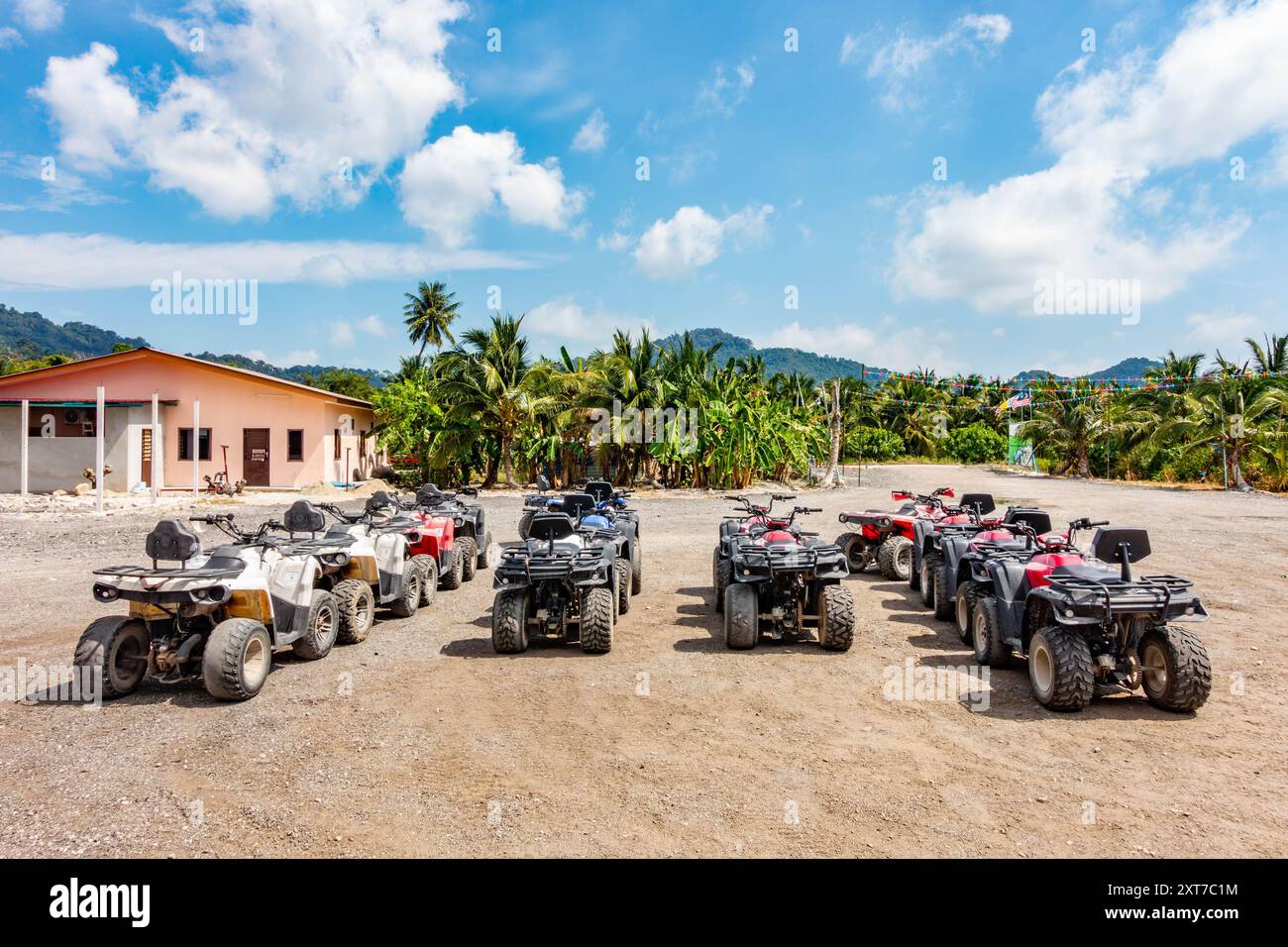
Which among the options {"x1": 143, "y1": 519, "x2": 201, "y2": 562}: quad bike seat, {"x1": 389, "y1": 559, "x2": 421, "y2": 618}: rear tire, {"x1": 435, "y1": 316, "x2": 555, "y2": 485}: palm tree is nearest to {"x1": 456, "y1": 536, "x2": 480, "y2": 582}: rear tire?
{"x1": 389, "y1": 559, "x2": 421, "y2": 618}: rear tire

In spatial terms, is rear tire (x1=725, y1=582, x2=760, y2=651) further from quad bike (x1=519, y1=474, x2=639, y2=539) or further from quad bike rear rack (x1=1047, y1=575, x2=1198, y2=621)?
quad bike (x1=519, y1=474, x2=639, y2=539)

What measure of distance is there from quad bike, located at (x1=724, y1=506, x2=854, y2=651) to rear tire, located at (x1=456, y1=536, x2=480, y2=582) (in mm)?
5367

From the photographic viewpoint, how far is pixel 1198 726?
19.0ft

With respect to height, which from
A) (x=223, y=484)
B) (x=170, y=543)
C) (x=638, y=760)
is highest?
(x=170, y=543)

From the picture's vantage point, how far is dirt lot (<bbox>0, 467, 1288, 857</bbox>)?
13.9 ft

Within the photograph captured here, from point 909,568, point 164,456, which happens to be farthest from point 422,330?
point 909,568

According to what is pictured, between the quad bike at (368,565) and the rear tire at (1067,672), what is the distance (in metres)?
6.53

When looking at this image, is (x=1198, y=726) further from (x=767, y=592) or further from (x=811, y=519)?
(x=811, y=519)

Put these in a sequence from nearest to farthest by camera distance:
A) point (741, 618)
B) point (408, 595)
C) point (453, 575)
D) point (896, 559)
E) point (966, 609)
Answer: point (741, 618), point (966, 609), point (408, 595), point (453, 575), point (896, 559)

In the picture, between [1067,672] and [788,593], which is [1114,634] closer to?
[1067,672]

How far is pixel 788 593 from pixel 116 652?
238 inches

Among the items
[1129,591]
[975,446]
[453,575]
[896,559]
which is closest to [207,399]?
[453,575]

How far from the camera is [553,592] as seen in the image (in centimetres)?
821

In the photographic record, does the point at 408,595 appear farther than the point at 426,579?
No
